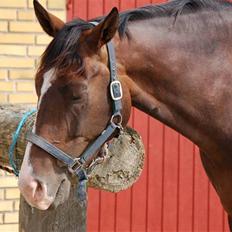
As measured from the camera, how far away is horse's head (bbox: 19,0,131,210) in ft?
10.4

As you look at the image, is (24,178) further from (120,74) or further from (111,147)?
(111,147)

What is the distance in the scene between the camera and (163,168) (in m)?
6.09

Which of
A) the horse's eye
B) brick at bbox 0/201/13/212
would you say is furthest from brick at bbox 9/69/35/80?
the horse's eye

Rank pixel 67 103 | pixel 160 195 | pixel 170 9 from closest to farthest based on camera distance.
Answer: pixel 67 103 → pixel 170 9 → pixel 160 195

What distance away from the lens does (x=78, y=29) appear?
3264 mm

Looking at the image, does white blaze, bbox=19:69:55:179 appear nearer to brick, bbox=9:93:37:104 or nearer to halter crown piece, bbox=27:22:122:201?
halter crown piece, bbox=27:22:122:201

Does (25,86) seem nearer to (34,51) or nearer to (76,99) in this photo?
(34,51)

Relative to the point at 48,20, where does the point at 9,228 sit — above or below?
below

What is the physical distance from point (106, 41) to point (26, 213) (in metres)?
1.31

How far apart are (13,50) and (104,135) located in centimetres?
250

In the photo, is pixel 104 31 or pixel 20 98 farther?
pixel 20 98

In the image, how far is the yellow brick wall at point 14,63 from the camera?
5.56 meters

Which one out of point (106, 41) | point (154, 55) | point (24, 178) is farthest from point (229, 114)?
point (24, 178)

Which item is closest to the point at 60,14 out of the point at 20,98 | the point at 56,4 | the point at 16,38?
the point at 56,4
